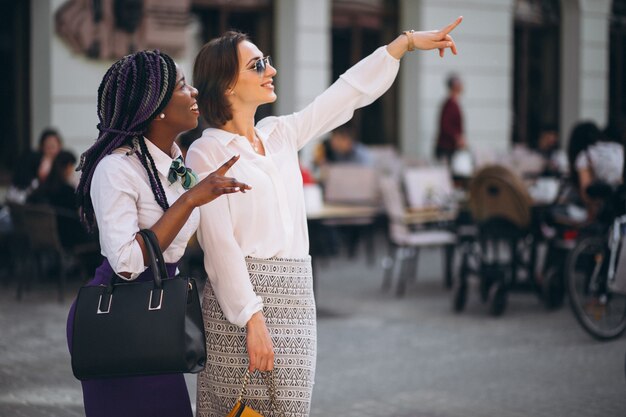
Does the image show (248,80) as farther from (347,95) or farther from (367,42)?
(367,42)

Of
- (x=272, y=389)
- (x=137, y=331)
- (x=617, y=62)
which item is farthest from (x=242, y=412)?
(x=617, y=62)

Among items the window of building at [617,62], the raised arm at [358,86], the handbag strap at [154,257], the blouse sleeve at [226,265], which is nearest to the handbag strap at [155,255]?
the handbag strap at [154,257]

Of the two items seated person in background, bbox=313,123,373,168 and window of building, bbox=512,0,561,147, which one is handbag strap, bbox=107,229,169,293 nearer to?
seated person in background, bbox=313,123,373,168

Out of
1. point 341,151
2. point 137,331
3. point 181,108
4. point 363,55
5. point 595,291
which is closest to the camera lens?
point 137,331

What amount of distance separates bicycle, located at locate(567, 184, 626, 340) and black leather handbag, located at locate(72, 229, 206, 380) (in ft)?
17.4

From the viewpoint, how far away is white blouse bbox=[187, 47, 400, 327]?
315 cm

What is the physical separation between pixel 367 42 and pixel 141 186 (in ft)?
46.3

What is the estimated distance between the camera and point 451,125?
50.0 ft

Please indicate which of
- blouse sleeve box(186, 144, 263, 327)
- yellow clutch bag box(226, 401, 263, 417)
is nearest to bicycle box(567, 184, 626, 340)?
blouse sleeve box(186, 144, 263, 327)

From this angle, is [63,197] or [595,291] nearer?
[595,291]

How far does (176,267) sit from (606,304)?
541 centimetres

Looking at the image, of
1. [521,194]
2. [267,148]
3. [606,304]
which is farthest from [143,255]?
[521,194]

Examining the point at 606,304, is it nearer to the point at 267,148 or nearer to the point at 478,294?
the point at 478,294

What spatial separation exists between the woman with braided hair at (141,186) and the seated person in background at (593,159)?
6.03 meters
